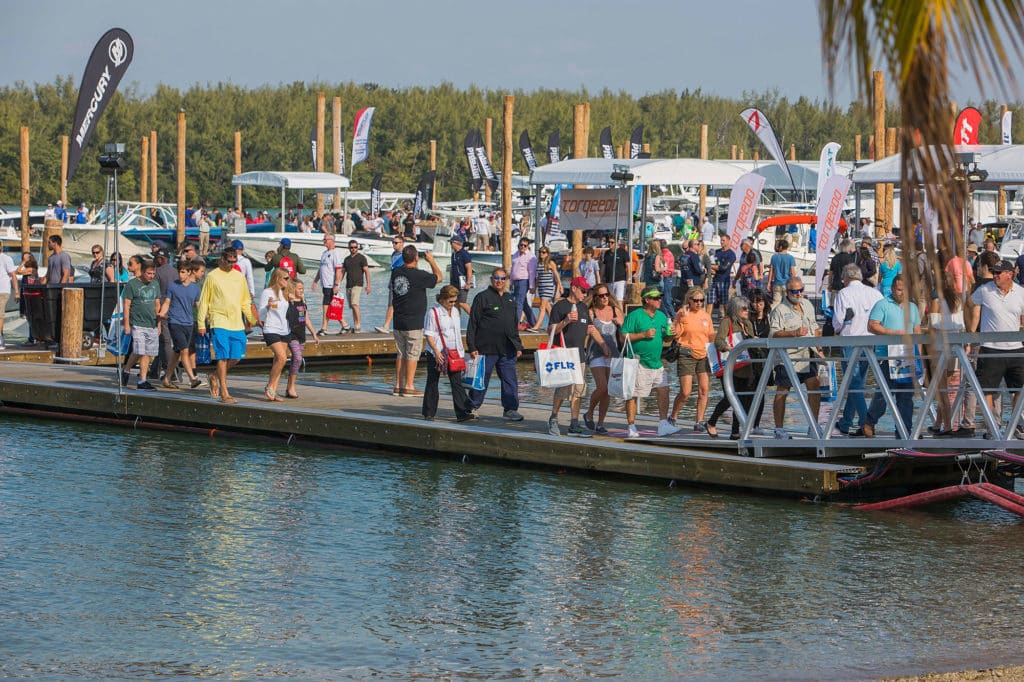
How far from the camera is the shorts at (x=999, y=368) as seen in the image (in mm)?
12250

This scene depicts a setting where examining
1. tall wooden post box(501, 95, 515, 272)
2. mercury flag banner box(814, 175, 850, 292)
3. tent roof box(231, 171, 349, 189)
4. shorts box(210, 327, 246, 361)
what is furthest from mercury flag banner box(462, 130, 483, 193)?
shorts box(210, 327, 246, 361)

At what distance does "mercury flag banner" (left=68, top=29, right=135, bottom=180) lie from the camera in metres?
18.7

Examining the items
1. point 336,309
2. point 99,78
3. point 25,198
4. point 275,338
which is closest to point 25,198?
point 25,198

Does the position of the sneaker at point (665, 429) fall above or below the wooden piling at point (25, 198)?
below

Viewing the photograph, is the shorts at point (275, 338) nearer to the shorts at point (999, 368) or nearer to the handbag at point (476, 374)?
the handbag at point (476, 374)

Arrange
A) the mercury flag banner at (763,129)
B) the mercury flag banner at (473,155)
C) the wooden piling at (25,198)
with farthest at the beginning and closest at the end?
the mercury flag banner at (473,155) → the mercury flag banner at (763,129) → the wooden piling at (25,198)

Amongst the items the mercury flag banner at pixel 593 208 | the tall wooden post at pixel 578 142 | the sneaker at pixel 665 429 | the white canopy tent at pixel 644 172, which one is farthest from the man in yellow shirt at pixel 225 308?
the tall wooden post at pixel 578 142

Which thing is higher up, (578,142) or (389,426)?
(578,142)

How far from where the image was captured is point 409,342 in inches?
631

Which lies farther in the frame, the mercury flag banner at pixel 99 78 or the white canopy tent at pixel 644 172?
the white canopy tent at pixel 644 172

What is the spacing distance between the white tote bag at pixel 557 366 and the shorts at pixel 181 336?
4596 millimetres

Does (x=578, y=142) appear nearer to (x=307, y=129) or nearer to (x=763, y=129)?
(x=763, y=129)

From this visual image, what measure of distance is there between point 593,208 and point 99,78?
8.61 meters

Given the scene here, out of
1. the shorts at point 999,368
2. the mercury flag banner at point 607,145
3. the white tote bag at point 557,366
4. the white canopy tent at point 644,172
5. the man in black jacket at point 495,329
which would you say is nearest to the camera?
the shorts at point 999,368
